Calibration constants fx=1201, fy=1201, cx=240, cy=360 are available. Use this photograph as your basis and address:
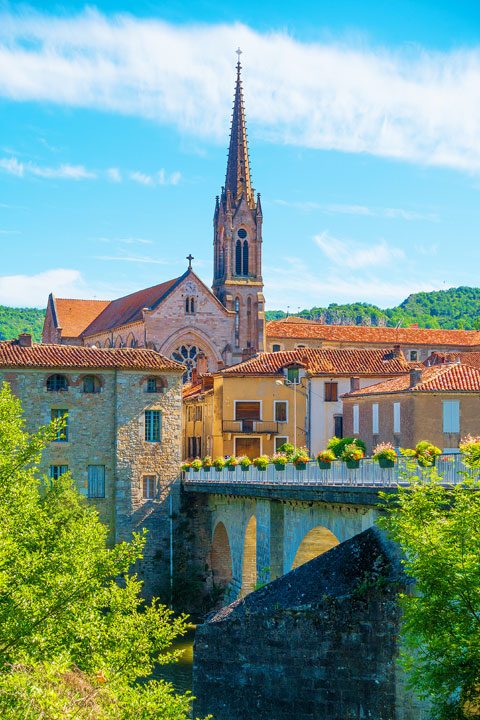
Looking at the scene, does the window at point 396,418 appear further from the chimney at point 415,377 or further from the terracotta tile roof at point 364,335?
the terracotta tile roof at point 364,335

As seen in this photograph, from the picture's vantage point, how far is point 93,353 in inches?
2197

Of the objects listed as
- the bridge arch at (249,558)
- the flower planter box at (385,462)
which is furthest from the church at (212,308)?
the flower planter box at (385,462)

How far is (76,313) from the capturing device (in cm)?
11600

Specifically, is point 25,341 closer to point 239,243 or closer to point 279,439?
point 279,439

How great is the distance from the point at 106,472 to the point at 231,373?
1105 centimetres

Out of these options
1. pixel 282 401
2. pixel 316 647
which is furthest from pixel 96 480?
pixel 316 647

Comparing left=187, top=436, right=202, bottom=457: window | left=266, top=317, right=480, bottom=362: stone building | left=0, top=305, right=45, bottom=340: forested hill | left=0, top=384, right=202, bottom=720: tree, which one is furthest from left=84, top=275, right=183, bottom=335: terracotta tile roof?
left=0, top=305, right=45, bottom=340: forested hill

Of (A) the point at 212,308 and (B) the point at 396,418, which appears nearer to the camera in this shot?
(B) the point at 396,418

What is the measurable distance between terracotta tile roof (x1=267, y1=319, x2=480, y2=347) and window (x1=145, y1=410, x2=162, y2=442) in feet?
163

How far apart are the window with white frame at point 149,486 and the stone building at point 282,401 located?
822cm

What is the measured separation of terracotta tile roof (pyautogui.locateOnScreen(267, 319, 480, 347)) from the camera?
105 metres

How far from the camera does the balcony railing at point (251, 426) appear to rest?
62.9m

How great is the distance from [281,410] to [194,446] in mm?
8432

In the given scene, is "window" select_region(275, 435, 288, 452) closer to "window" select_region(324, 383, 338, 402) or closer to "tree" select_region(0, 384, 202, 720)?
"window" select_region(324, 383, 338, 402)
